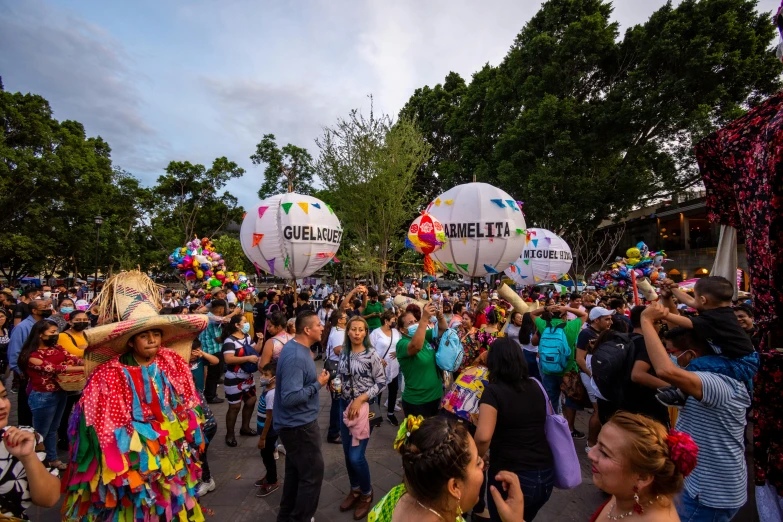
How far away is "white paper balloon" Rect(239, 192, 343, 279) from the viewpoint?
6.27m

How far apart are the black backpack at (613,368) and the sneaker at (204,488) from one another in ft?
12.8

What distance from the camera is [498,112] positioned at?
19.3 metres

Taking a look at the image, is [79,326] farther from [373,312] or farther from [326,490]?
[373,312]

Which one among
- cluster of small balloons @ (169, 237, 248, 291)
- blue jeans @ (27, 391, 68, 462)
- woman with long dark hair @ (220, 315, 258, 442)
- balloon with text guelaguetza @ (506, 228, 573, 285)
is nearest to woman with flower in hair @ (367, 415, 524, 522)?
woman with long dark hair @ (220, 315, 258, 442)

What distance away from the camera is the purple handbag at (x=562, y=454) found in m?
2.46

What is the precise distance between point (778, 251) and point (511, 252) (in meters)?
3.77

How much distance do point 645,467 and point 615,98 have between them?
61.2ft

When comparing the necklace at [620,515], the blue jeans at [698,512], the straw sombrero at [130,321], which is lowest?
the blue jeans at [698,512]

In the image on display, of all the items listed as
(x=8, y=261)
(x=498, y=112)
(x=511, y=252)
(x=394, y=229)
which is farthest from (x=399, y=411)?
(x=8, y=261)

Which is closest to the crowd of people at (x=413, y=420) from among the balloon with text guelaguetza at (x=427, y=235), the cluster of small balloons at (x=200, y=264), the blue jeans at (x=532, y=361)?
the blue jeans at (x=532, y=361)

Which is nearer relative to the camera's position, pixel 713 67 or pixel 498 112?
pixel 713 67

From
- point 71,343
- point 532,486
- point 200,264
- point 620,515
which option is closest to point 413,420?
point 620,515

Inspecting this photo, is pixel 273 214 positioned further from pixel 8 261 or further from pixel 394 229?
pixel 8 261

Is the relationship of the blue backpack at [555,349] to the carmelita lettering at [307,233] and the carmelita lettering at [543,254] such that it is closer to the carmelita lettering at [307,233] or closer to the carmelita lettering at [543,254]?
the carmelita lettering at [307,233]
